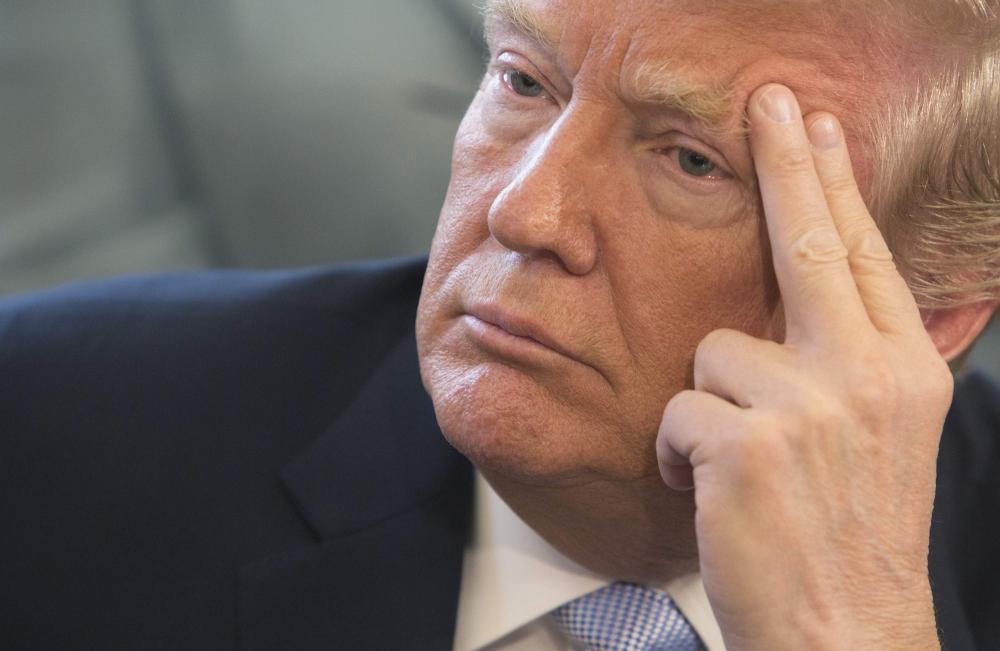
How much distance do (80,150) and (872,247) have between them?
1450 millimetres

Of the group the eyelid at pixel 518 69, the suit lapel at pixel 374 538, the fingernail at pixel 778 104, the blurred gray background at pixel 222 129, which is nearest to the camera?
the fingernail at pixel 778 104

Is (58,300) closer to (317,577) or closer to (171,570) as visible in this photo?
(171,570)

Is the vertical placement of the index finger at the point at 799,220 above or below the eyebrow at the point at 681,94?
below

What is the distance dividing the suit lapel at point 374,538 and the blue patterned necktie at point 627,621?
0.62 feet

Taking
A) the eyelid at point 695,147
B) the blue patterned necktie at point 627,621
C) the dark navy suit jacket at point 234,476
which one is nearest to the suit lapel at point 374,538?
the dark navy suit jacket at point 234,476

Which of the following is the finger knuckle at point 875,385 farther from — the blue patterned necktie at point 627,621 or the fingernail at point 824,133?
the blue patterned necktie at point 627,621

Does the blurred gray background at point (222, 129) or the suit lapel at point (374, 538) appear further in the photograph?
the blurred gray background at point (222, 129)

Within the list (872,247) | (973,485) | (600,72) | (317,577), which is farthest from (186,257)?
(973,485)

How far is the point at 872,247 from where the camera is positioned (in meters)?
1.54

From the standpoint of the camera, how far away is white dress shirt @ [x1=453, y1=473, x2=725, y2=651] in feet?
6.01

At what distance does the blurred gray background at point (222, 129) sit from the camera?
2.23 m

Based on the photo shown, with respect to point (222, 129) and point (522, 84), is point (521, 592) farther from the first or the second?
point (222, 129)

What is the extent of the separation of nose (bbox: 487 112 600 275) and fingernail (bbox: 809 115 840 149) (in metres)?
0.27

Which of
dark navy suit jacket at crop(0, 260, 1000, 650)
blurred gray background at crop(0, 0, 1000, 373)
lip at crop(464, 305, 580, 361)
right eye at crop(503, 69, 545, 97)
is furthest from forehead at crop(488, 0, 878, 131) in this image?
blurred gray background at crop(0, 0, 1000, 373)
